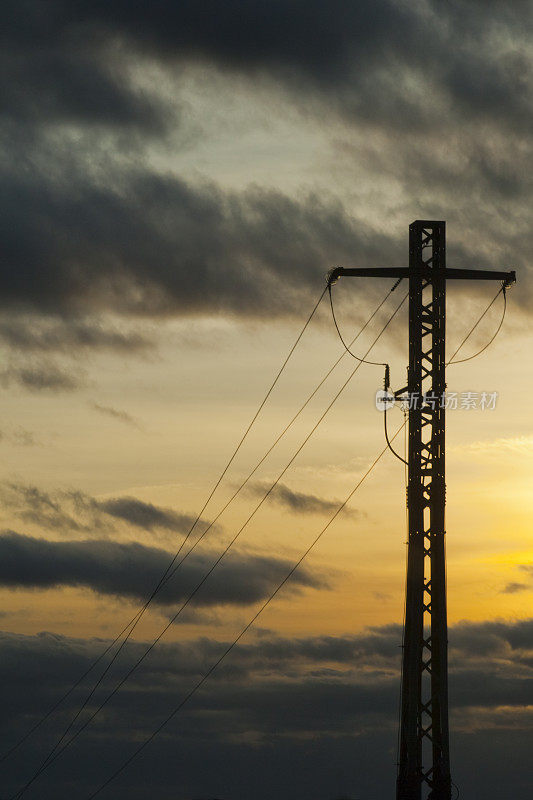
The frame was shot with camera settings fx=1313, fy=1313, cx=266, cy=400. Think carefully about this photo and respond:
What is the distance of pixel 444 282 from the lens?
39562 mm

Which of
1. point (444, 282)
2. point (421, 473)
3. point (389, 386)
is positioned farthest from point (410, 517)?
point (444, 282)

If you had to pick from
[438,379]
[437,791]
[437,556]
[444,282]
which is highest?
[444,282]

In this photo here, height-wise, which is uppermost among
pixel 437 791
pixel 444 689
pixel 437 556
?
pixel 437 556

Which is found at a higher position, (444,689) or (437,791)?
(444,689)

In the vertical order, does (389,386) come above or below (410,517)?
above

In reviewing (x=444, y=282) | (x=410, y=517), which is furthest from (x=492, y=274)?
(x=410, y=517)

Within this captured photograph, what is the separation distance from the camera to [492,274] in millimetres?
41281

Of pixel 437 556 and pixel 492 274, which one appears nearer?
pixel 437 556

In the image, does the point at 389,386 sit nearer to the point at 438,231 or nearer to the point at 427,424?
the point at 427,424

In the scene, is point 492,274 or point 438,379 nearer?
point 438,379

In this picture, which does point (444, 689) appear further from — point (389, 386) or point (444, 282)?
point (444, 282)

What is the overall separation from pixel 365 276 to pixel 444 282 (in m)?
2.41

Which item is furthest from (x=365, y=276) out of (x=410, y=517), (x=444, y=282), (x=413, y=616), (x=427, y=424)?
(x=413, y=616)

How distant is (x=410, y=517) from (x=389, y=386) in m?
4.10
